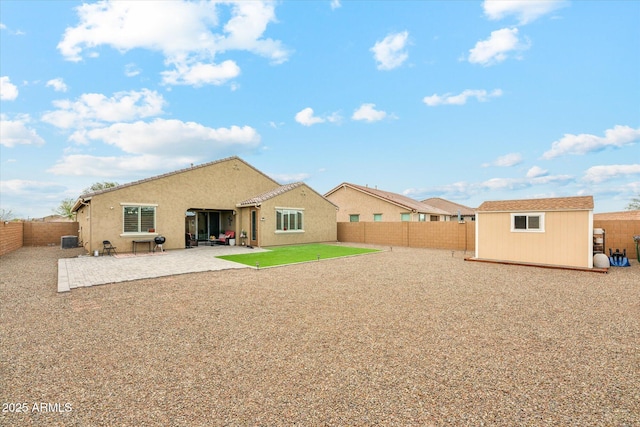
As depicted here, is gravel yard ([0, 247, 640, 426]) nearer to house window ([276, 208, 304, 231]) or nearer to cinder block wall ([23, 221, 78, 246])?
house window ([276, 208, 304, 231])

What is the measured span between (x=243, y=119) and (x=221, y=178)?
187 inches

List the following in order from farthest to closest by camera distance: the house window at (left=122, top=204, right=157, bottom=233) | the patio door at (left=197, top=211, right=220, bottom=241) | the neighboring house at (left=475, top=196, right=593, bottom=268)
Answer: the patio door at (left=197, top=211, right=220, bottom=241) → the house window at (left=122, top=204, right=157, bottom=233) → the neighboring house at (left=475, top=196, right=593, bottom=268)

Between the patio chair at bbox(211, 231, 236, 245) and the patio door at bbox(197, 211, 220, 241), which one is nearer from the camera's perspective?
the patio chair at bbox(211, 231, 236, 245)

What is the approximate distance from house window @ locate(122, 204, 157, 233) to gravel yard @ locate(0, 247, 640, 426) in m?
8.19

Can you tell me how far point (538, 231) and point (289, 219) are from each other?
13.9 m

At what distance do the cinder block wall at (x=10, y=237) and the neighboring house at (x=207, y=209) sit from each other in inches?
132

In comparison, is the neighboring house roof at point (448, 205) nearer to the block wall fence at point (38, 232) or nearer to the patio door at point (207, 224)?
the patio door at point (207, 224)

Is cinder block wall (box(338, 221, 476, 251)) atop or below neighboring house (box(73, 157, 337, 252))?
below

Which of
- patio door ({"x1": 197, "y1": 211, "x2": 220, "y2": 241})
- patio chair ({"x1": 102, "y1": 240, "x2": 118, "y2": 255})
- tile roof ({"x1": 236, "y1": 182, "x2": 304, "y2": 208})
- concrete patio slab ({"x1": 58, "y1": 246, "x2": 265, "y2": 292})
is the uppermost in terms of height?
tile roof ({"x1": 236, "y1": 182, "x2": 304, "y2": 208})

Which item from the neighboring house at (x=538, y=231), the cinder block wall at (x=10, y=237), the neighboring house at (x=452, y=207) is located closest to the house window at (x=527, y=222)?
the neighboring house at (x=538, y=231)

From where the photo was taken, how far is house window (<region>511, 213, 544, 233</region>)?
39.4 feet

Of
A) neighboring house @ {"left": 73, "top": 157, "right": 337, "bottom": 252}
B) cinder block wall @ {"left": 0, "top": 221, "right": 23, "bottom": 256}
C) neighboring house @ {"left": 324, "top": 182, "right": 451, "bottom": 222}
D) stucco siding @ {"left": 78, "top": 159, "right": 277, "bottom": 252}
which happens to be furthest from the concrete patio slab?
neighboring house @ {"left": 324, "top": 182, "right": 451, "bottom": 222}

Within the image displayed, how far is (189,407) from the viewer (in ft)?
9.78

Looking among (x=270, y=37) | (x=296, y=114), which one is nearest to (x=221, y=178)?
(x=296, y=114)
